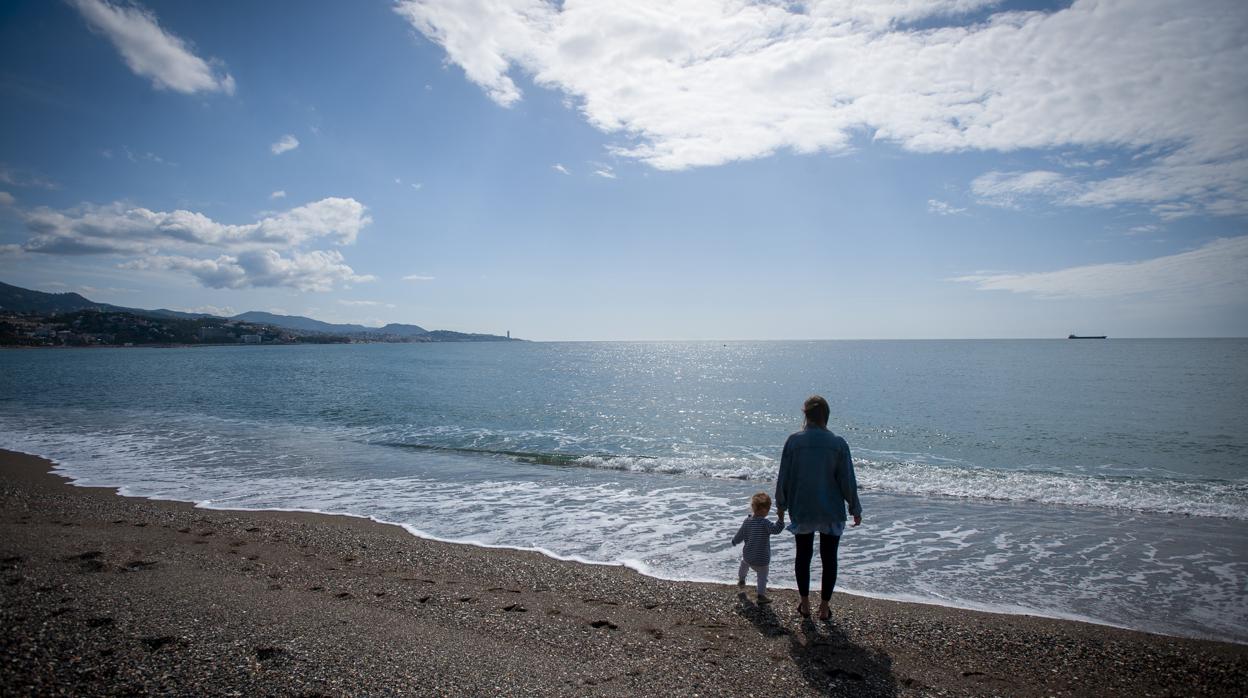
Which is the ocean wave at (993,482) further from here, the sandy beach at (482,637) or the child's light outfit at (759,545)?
the child's light outfit at (759,545)

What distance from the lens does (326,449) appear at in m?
20.0

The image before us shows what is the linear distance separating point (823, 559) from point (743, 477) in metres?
10.1

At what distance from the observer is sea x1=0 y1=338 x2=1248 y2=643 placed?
28.6 ft

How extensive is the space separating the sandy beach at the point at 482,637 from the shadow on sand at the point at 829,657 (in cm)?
2

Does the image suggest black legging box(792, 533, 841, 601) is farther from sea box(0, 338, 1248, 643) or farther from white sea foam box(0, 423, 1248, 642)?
sea box(0, 338, 1248, 643)

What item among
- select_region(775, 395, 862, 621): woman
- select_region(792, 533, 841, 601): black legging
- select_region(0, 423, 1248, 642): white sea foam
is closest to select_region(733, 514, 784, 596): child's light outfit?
select_region(792, 533, 841, 601): black legging

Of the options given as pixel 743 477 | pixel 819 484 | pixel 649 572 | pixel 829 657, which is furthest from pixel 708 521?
pixel 829 657

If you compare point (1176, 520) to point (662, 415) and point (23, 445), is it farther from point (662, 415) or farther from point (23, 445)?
point (23, 445)

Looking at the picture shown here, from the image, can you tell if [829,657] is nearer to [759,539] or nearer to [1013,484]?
[759,539]

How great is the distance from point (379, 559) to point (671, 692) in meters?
5.69

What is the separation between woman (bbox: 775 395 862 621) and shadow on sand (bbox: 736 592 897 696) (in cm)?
45

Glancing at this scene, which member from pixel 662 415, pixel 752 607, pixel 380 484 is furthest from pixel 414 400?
pixel 752 607

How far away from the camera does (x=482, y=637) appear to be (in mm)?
5773

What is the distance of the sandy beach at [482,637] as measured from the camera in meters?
4.74
